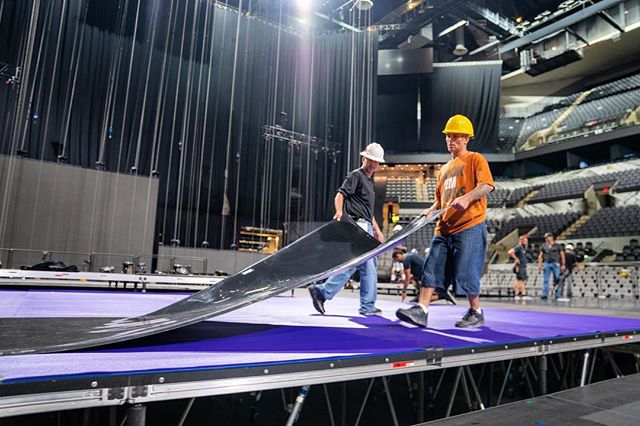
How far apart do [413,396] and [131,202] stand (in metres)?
9.30

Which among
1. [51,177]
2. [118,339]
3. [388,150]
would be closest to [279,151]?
[51,177]

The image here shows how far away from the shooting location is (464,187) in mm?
2605

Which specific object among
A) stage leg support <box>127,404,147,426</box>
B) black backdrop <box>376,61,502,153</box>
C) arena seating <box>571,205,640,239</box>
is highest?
black backdrop <box>376,61,502,153</box>

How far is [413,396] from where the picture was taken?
2.79 meters

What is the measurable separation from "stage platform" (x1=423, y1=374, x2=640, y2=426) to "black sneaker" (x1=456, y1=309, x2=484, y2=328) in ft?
2.98

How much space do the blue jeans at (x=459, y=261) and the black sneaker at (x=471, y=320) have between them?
6.4 inches

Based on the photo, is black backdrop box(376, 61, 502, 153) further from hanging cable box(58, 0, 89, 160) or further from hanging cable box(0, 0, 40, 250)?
hanging cable box(0, 0, 40, 250)

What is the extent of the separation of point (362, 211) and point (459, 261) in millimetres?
910

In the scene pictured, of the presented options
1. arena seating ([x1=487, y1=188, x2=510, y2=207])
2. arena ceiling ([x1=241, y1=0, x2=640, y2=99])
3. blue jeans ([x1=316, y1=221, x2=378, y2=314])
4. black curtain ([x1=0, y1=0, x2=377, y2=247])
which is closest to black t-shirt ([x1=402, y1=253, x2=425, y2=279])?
blue jeans ([x1=316, y1=221, x2=378, y2=314])

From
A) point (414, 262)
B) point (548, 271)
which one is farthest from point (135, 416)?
point (548, 271)

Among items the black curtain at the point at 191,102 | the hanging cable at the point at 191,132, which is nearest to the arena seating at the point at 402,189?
the black curtain at the point at 191,102

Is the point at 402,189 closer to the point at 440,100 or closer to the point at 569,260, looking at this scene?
the point at 440,100

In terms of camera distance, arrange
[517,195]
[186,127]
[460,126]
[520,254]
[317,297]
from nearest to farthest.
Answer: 1. [460,126]
2. [317,297]
3. [520,254]
4. [186,127]
5. [517,195]

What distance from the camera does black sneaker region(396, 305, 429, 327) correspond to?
242cm
